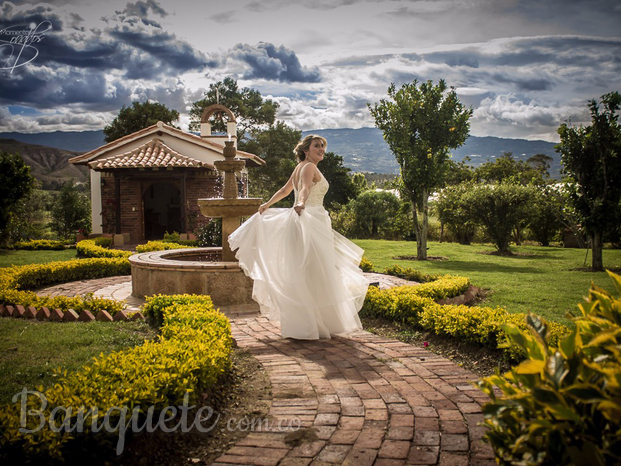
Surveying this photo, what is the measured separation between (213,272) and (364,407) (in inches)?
194

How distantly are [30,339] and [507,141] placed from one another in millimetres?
97788

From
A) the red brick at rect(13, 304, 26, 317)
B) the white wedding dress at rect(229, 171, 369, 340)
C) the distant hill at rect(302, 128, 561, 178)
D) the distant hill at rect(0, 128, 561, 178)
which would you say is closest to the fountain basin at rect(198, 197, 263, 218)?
the white wedding dress at rect(229, 171, 369, 340)

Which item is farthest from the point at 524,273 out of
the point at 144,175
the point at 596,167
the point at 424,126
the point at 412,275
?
the point at 144,175

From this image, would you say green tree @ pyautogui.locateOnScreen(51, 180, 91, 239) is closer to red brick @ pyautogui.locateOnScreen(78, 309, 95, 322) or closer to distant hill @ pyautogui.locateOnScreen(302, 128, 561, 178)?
red brick @ pyautogui.locateOnScreen(78, 309, 95, 322)

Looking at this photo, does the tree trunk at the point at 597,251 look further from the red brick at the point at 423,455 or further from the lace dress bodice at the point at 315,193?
the red brick at the point at 423,455

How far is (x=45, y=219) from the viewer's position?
1293 inches

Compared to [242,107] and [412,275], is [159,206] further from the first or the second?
[242,107]

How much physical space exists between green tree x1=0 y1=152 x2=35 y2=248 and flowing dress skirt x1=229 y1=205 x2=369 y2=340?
58.7 feet

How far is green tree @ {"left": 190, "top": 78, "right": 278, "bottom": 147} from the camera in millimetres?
48469

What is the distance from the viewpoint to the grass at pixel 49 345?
408 cm

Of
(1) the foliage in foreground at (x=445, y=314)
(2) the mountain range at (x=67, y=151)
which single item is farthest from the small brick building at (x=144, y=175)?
(2) the mountain range at (x=67, y=151)

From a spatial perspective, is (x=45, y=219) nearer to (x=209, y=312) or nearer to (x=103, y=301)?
(x=103, y=301)

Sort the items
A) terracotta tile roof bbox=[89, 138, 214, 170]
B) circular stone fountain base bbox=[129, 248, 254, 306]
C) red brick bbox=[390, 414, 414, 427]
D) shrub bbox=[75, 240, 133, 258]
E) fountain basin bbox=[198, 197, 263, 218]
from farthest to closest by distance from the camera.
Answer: terracotta tile roof bbox=[89, 138, 214, 170] < shrub bbox=[75, 240, 133, 258] < fountain basin bbox=[198, 197, 263, 218] < circular stone fountain base bbox=[129, 248, 254, 306] < red brick bbox=[390, 414, 414, 427]

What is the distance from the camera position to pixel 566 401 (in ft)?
5.01
